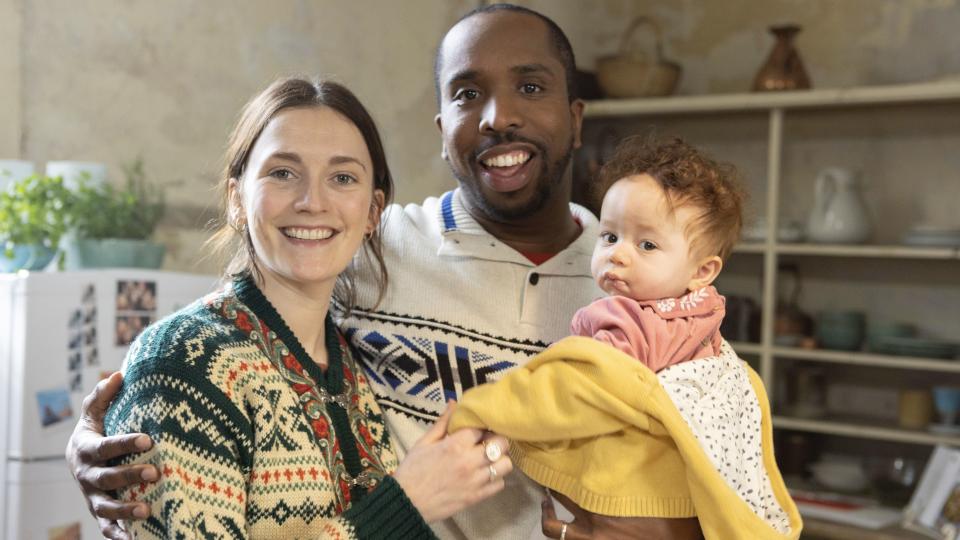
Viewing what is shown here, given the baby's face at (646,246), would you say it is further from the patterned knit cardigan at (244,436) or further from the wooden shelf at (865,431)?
the wooden shelf at (865,431)

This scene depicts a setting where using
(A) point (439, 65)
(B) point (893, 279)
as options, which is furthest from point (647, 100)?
(A) point (439, 65)

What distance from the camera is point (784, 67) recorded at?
4512 mm

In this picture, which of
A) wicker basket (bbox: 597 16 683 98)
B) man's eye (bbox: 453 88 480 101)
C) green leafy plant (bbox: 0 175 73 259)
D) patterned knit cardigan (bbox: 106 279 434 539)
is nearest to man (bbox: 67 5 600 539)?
man's eye (bbox: 453 88 480 101)

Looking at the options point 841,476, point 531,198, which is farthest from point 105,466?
point 841,476

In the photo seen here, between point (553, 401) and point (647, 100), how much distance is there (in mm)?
3527

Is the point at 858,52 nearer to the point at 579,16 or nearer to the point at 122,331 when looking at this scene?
the point at 579,16

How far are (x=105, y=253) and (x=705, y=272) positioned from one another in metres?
1.87

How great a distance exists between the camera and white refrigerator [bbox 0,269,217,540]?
254cm

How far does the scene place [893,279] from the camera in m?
4.64

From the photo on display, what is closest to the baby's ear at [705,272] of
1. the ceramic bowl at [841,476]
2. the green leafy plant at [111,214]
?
the green leafy plant at [111,214]

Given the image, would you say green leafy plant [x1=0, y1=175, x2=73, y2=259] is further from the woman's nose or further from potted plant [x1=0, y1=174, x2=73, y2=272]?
the woman's nose

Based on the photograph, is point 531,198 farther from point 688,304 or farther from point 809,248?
point 809,248

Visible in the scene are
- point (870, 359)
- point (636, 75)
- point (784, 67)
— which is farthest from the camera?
point (636, 75)

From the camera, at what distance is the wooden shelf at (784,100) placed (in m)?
4.11
